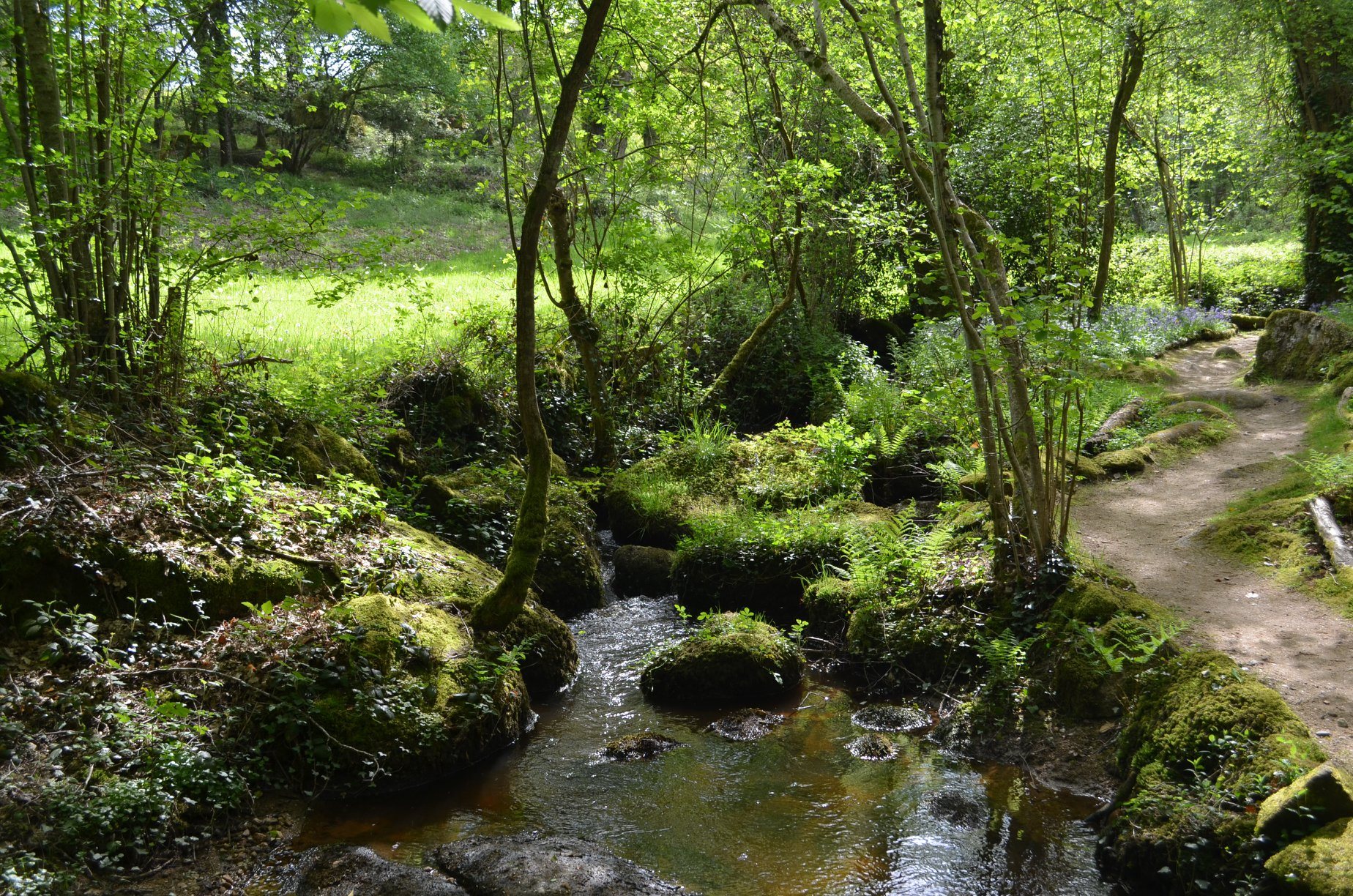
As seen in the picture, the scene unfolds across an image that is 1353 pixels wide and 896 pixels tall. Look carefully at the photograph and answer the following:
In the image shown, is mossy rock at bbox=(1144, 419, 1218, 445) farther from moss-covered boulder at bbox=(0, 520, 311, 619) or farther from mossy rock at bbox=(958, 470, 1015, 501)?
moss-covered boulder at bbox=(0, 520, 311, 619)

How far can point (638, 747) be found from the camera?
631 centimetres

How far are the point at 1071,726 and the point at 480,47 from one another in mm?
9500

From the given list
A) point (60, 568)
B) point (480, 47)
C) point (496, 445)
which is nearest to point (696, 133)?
point (480, 47)

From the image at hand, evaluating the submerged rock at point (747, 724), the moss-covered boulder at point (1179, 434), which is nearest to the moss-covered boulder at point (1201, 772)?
the submerged rock at point (747, 724)

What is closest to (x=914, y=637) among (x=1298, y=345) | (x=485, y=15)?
(x=485, y=15)

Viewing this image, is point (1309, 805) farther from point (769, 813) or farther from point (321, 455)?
point (321, 455)

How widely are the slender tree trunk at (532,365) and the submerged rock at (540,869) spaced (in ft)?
6.95

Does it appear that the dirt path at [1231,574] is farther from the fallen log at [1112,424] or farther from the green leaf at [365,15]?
the green leaf at [365,15]

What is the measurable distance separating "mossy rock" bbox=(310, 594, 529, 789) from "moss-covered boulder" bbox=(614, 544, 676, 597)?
316cm

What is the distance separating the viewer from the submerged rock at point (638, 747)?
245 inches

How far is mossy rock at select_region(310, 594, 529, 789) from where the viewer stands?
5.58 metres

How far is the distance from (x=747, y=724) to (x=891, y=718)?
3.72ft

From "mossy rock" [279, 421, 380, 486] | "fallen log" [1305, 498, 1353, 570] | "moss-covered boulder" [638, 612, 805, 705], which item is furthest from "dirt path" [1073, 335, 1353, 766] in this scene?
"mossy rock" [279, 421, 380, 486]

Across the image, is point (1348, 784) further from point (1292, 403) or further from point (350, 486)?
point (1292, 403)
